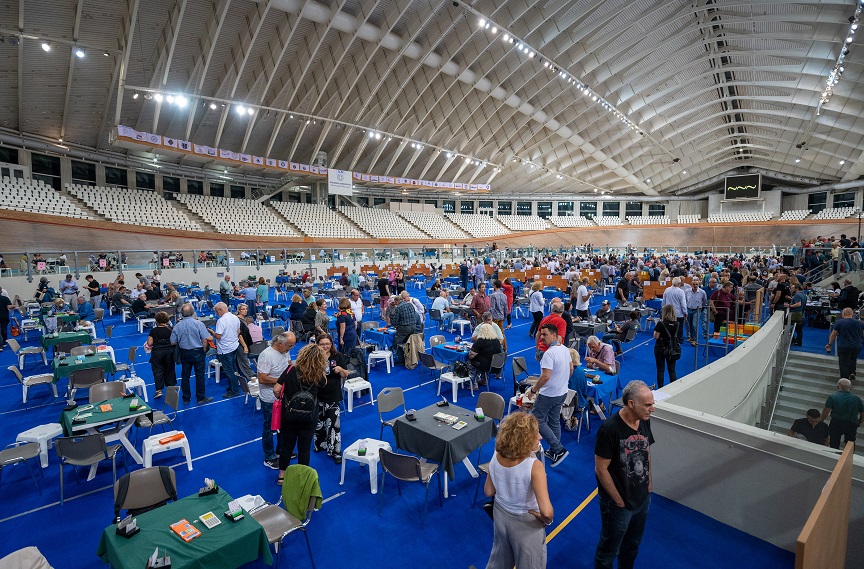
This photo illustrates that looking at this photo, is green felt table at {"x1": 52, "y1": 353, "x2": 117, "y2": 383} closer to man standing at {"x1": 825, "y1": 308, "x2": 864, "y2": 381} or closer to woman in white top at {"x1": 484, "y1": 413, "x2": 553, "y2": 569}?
woman in white top at {"x1": 484, "y1": 413, "x2": 553, "y2": 569}

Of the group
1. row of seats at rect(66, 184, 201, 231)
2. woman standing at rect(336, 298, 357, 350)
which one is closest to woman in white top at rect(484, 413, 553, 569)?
woman standing at rect(336, 298, 357, 350)

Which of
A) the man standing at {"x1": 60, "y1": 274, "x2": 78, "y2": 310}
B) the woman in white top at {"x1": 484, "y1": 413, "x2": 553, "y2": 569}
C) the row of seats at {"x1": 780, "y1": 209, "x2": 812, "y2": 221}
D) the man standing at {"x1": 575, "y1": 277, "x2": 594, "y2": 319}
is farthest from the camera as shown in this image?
the row of seats at {"x1": 780, "y1": 209, "x2": 812, "y2": 221}

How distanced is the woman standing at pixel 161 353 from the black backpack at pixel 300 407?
3934 mm

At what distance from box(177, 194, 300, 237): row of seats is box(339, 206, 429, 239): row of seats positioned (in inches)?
294

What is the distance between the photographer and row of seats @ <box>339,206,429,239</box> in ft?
128

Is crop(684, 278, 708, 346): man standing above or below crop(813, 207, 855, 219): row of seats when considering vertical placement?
below

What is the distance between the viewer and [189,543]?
3127 mm

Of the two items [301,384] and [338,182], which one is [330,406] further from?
[338,182]

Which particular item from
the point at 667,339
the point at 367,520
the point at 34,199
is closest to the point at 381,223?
the point at 34,199

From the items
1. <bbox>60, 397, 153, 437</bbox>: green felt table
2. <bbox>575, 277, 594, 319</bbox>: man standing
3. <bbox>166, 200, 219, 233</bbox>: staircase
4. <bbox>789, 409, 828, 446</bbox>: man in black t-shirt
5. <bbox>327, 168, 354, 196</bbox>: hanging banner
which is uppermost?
<bbox>327, 168, 354, 196</bbox>: hanging banner

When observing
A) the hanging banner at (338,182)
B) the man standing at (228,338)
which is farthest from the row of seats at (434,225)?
the man standing at (228,338)

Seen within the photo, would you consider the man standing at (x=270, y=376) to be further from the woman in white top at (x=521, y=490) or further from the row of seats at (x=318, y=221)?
the row of seats at (x=318, y=221)

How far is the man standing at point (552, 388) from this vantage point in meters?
5.08

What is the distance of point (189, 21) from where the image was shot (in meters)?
21.2
